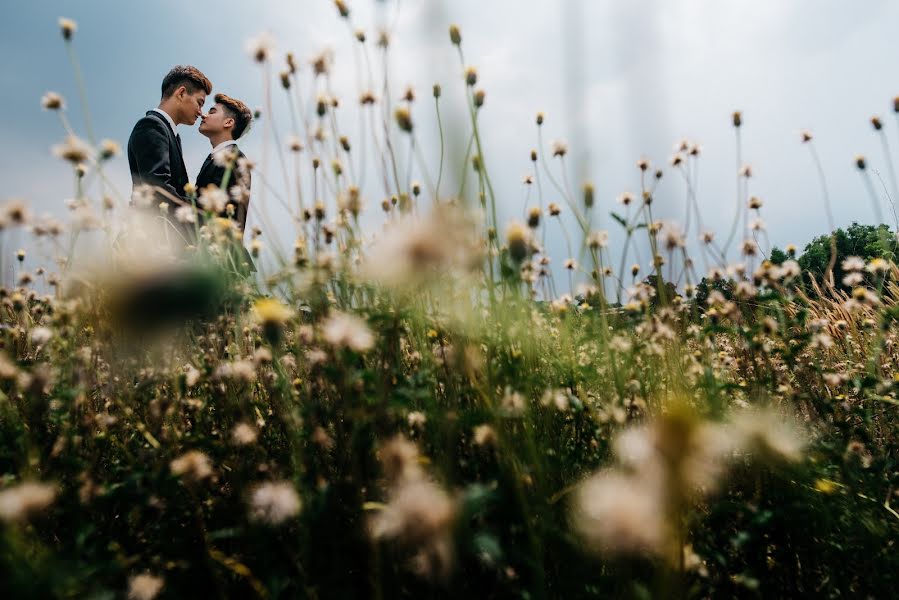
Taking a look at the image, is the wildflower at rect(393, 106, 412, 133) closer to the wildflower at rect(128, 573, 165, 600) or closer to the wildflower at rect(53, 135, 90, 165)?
the wildflower at rect(53, 135, 90, 165)

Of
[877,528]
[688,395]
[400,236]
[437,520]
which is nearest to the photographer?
[437,520]

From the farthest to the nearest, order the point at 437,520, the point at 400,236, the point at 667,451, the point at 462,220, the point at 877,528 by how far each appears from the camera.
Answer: the point at 877,528
the point at 462,220
the point at 400,236
the point at 437,520
the point at 667,451

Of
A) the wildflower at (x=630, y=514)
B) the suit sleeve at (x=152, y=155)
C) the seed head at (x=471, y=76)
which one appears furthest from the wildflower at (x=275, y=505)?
the suit sleeve at (x=152, y=155)

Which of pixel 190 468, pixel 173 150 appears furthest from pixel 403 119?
pixel 173 150

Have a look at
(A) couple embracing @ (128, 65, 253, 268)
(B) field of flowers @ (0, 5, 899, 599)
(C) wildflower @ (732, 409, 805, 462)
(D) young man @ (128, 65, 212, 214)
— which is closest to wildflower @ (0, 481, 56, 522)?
(B) field of flowers @ (0, 5, 899, 599)

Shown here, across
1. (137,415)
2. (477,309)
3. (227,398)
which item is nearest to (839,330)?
(477,309)

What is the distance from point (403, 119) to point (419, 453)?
100 cm

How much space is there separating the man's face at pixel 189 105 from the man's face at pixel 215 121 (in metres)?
0.24

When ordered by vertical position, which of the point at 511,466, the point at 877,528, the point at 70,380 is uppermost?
the point at 70,380

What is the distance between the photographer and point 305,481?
109cm

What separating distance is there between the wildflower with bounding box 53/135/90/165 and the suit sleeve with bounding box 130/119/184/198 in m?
2.52

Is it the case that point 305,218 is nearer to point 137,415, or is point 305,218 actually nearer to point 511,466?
point 137,415

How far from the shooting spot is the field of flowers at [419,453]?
0.85m

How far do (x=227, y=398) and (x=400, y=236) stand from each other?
0.93 m
